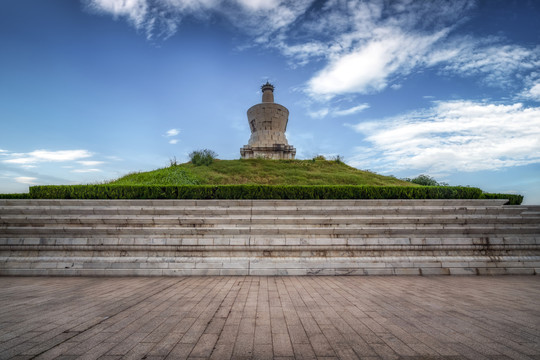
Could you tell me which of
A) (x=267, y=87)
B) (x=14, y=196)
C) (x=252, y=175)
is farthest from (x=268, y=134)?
(x=14, y=196)

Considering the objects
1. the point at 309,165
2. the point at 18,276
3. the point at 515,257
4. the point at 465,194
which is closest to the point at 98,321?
the point at 18,276

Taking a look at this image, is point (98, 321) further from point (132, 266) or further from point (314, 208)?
point (314, 208)

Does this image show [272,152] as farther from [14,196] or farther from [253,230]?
[14,196]

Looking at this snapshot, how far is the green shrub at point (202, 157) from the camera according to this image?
20.9 meters

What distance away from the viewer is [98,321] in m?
3.56

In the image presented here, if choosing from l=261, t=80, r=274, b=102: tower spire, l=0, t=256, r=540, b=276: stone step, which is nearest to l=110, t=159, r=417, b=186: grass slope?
l=0, t=256, r=540, b=276: stone step

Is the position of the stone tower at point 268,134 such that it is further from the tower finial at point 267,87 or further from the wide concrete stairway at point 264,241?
the wide concrete stairway at point 264,241

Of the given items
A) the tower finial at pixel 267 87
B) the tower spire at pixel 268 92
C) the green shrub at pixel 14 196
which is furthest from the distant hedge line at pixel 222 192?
the tower finial at pixel 267 87

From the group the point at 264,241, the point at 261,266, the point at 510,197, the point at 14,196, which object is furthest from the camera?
the point at 510,197

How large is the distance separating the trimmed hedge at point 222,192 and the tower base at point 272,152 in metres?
16.8

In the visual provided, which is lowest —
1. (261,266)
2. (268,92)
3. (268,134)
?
(261,266)

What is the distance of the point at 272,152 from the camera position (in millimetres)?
26734

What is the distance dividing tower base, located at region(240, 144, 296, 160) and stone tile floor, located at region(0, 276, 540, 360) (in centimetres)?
2141

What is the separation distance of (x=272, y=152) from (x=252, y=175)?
9.02 metres
